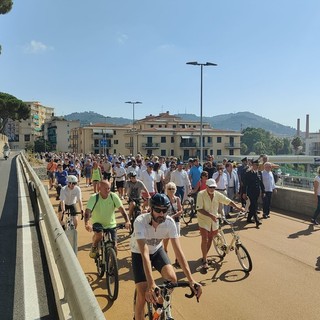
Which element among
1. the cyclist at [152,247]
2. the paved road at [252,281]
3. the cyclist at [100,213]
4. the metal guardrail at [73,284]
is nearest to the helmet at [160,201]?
the cyclist at [152,247]

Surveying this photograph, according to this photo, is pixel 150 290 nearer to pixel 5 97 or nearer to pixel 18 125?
pixel 5 97

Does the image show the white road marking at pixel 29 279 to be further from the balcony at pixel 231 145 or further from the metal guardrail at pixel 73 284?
the balcony at pixel 231 145

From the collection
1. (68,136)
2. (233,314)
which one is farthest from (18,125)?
(233,314)

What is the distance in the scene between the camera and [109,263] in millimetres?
5672

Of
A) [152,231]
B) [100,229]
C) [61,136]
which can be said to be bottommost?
[100,229]

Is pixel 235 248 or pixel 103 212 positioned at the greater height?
pixel 103 212

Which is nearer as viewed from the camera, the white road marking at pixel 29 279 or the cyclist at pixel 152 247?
the cyclist at pixel 152 247

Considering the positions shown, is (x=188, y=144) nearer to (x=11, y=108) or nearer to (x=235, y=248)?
(x=11, y=108)

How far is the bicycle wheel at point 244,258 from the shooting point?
6.75 meters

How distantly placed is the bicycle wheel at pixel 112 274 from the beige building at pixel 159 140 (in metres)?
81.7

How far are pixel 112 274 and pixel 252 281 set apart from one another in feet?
7.98

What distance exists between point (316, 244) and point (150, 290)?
6.38 m

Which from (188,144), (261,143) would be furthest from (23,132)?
(261,143)

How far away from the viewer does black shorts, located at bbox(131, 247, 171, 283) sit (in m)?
4.01
